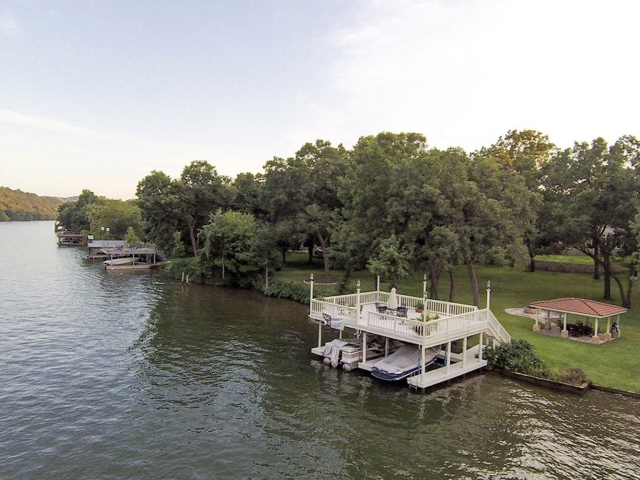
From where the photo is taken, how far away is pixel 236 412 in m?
17.5

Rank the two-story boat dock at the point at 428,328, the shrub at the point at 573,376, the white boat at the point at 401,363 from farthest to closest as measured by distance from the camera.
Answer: the white boat at the point at 401,363 → the two-story boat dock at the point at 428,328 → the shrub at the point at 573,376

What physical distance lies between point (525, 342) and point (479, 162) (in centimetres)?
1316

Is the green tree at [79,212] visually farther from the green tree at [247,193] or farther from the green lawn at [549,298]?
the green lawn at [549,298]

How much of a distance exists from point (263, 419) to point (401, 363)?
24.3ft

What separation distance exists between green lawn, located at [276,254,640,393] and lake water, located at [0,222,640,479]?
2615mm

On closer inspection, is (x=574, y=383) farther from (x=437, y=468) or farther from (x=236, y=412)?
(x=236, y=412)

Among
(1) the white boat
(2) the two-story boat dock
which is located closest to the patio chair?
(2) the two-story boat dock

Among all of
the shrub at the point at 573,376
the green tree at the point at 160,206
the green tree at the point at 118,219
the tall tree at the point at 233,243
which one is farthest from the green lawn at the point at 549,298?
the green tree at the point at 118,219

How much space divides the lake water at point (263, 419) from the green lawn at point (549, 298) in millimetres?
2615

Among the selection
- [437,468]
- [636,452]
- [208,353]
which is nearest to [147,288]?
[208,353]

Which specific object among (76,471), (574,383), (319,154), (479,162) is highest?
(319,154)

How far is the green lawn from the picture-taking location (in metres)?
20.6

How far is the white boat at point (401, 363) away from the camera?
2019cm

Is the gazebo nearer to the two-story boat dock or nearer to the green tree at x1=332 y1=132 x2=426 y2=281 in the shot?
the two-story boat dock
